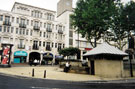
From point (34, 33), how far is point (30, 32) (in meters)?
1.34

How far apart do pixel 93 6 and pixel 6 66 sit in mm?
18192

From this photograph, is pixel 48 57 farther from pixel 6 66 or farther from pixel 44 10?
pixel 6 66

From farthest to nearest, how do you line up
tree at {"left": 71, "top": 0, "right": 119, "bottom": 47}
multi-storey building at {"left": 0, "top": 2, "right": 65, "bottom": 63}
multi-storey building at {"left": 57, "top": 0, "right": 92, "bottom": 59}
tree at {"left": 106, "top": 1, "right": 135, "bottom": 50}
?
multi-storey building at {"left": 57, "top": 0, "right": 92, "bottom": 59} → multi-storey building at {"left": 0, "top": 2, "right": 65, "bottom": 63} → tree at {"left": 106, "top": 1, "right": 135, "bottom": 50} → tree at {"left": 71, "top": 0, "right": 119, "bottom": 47}

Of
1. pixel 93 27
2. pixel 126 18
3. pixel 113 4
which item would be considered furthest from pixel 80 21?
pixel 126 18

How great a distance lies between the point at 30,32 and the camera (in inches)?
1687

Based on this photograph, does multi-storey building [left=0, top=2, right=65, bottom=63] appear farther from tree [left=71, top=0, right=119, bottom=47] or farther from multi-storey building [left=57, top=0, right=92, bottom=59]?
tree [left=71, top=0, right=119, bottom=47]

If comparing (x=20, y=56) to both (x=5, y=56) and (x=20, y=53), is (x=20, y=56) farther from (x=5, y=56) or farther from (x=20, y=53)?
(x=5, y=56)

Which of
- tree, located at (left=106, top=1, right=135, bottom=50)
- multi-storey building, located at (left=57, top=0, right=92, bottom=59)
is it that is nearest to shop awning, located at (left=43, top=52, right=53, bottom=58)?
multi-storey building, located at (left=57, top=0, right=92, bottom=59)

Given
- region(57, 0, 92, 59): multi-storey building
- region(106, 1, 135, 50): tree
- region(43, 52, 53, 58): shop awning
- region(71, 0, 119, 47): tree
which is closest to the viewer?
region(71, 0, 119, 47): tree

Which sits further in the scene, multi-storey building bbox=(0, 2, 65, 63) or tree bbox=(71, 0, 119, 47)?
multi-storey building bbox=(0, 2, 65, 63)

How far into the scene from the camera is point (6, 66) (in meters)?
21.3

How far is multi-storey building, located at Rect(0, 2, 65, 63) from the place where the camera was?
39562mm

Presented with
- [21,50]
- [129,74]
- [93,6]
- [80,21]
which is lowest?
[129,74]

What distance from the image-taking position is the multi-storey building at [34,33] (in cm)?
3969
